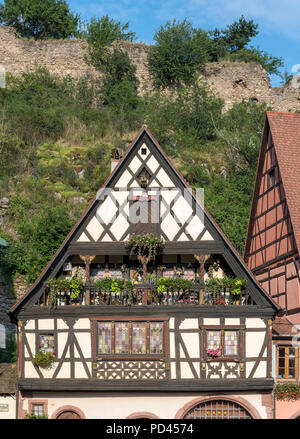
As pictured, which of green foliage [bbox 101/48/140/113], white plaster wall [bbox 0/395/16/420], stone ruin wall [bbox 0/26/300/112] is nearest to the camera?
white plaster wall [bbox 0/395/16/420]

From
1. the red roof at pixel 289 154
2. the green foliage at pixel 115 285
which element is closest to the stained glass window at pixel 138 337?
the green foliage at pixel 115 285

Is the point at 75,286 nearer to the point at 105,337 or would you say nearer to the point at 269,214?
the point at 105,337

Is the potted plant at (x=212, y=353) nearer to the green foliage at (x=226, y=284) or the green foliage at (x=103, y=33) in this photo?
the green foliage at (x=226, y=284)

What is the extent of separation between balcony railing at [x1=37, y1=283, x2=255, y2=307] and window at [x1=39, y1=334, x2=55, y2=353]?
861mm

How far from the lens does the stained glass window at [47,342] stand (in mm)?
22531

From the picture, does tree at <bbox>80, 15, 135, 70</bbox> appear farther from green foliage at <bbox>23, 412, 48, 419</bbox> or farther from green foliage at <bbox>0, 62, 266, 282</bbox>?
green foliage at <bbox>23, 412, 48, 419</bbox>

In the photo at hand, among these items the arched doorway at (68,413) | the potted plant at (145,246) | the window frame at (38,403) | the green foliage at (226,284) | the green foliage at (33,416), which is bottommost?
the green foliage at (33,416)

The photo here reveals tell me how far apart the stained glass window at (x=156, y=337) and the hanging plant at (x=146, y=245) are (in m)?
1.82

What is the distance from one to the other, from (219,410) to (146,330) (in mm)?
2876

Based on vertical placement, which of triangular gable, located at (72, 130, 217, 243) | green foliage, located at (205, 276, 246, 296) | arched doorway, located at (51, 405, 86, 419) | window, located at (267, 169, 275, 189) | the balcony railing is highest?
window, located at (267, 169, 275, 189)

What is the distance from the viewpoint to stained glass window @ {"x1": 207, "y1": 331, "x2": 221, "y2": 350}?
73.0ft

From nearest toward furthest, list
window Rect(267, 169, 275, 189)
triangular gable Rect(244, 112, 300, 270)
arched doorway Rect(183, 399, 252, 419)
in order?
arched doorway Rect(183, 399, 252, 419) < triangular gable Rect(244, 112, 300, 270) < window Rect(267, 169, 275, 189)

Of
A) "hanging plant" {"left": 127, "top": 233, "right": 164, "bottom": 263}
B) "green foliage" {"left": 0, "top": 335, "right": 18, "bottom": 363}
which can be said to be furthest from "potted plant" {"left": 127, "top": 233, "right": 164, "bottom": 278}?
"green foliage" {"left": 0, "top": 335, "right": 18, "bottom": 363}

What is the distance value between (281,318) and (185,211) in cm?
439
